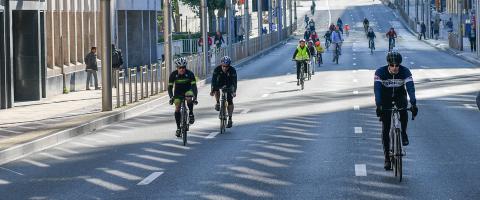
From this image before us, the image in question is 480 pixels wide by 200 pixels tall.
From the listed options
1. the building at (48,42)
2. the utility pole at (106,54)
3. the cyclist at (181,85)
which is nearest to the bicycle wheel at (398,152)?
the cyclist at (181,85)

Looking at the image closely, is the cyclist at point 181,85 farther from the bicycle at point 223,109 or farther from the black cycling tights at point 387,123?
the black cycling tights at point 387,123

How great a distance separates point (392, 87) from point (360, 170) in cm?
167

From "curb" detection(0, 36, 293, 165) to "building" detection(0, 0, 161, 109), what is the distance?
2.35m

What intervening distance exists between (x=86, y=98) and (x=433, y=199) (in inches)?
997

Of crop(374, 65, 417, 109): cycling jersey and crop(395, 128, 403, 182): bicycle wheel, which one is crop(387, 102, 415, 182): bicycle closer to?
crop(395, 128, 403, 182): bicycle wheel

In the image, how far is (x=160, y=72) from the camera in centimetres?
4275

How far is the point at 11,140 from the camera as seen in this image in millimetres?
23406

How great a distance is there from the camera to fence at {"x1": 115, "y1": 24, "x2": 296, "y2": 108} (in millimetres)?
35969

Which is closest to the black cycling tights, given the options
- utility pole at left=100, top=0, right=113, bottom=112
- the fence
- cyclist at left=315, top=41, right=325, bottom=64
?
utility pole at left=100, top=0, right=113, bottom=112

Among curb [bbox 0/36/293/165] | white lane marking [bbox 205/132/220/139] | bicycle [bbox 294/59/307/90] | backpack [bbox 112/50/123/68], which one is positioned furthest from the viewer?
backpack [bbox 112/50/123/68]

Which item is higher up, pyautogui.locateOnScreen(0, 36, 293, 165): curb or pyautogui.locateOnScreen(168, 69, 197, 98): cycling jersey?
pyautogui.locateOnScreen(168, 69, 197, 98): cycling jersey

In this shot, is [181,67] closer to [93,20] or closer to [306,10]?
[93,20]

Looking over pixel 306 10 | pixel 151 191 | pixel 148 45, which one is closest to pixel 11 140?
pixel 151 191

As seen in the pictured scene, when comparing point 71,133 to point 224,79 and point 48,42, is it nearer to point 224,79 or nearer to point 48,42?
point 224,79
